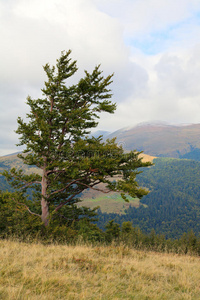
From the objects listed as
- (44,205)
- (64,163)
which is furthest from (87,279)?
(44,205)

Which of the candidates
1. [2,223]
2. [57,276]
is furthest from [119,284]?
[2,223]

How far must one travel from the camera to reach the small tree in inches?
522

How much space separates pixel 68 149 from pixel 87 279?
971 cm

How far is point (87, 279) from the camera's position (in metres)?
5.10

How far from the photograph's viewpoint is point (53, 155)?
602 inches

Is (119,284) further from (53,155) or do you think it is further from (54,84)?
(54,84)

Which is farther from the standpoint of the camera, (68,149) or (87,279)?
(68,149)

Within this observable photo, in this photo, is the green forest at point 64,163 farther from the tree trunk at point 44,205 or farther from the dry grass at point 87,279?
the dry grass at point 87,279

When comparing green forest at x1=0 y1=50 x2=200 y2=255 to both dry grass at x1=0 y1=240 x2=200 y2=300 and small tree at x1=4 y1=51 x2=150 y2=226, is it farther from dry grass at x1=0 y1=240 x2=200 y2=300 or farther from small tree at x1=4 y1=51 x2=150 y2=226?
dry grass at x1=0 y1=240 x2=200 y2=300

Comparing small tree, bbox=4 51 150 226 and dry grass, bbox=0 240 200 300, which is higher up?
small tree, bbox=4 51 150 226

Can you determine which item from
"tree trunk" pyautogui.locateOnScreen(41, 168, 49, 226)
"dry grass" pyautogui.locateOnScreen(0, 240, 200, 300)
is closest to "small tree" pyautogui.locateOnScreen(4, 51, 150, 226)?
"tree trunk" pyautogui.locateOnScreen(41, 168, 49, 226)

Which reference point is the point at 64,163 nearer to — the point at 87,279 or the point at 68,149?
the point at 68,149

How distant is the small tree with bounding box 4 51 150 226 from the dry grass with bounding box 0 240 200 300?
6102mm

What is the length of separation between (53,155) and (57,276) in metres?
11.2
